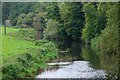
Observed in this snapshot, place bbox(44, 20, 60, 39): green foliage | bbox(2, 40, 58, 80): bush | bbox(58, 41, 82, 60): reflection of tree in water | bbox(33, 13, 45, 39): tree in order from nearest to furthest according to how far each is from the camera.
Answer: bbox(2, 40, 58, 80): bush < bbox(58, 41, 82, 60): reflection of tree in water < bbox(44, 20, 60, 39): green foliage < bbox(33, 13, 45, 39): tree

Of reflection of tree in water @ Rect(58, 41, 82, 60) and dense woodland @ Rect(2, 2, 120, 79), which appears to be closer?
reflection of tree in water @ Rect(58, 41, 82, 60)

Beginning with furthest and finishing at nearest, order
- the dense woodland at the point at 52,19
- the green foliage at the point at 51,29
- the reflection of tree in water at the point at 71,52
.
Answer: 1. the green foliage at the point at 51,29
2. the dense woodland at the point at 52,19
3. the reflection of tree in water at the point at 71,52

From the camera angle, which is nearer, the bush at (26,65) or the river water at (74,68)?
the bush at (26,65)

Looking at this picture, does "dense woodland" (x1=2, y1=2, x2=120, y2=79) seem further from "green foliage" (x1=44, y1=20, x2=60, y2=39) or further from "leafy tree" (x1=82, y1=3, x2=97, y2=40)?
"leafy tree" (x1=82, y1=3, x2=97, y2=40)

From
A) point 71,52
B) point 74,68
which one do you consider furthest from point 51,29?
point 74,68

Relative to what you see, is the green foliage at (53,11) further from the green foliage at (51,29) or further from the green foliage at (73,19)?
the green foliage at (73,19)

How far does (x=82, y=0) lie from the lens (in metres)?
27.6

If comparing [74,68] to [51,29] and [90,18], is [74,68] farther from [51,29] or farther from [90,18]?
[51,29]

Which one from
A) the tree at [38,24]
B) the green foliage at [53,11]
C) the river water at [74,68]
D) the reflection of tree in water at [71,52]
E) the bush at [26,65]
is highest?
the green foliage at [53,11]

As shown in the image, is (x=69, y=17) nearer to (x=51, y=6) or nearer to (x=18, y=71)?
(x=51, y=6)

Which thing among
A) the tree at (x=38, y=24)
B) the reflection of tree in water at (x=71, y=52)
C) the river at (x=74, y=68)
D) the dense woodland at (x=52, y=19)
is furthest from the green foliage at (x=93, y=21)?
the tree at (x=38, y=24)

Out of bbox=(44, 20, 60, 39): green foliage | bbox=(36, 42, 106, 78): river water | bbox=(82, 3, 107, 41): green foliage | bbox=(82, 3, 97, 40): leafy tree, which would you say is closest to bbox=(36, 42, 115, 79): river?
bbox=(36, 42, 106, 78): river water

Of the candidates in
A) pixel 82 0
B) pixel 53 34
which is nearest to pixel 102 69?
pixel 82 0

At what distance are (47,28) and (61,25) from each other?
5.38 ft
